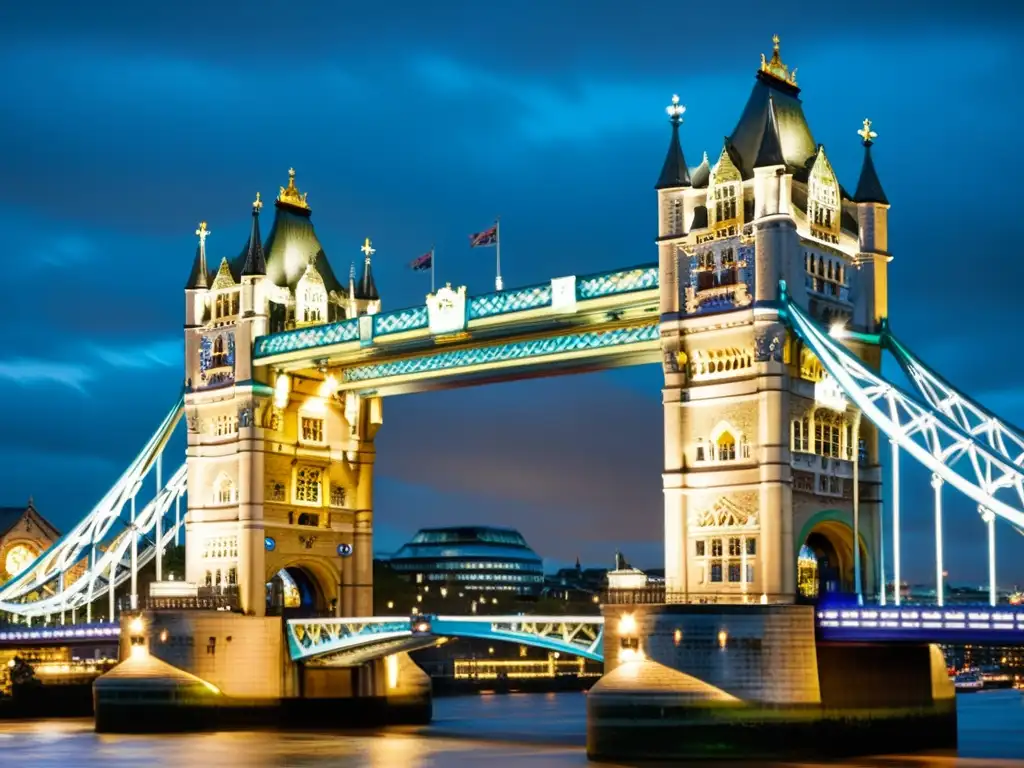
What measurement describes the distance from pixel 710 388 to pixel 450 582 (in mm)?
100766

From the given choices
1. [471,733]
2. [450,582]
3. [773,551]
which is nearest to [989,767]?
[773,551]

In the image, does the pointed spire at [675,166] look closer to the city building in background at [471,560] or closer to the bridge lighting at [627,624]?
the bridge lighting at [627,624]

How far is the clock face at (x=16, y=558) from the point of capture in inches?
4552

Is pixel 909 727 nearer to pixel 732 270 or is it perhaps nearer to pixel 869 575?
pixel 869 575

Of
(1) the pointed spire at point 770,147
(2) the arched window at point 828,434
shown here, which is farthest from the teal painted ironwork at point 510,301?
(2) the arched window at point 828,434

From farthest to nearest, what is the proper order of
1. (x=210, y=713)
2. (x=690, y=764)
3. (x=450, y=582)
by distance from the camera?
1. (x=450, y=582)
2. (x=210, y=713)
3. (x=690, y=764)

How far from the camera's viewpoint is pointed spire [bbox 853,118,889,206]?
207ft

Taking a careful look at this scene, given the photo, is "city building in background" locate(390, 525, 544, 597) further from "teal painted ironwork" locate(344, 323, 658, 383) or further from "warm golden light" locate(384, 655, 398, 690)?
"teal painted ironwork" locate(344, 323, 658, 383)

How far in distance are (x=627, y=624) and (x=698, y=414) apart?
7.58 meters

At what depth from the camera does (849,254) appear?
63156 mm

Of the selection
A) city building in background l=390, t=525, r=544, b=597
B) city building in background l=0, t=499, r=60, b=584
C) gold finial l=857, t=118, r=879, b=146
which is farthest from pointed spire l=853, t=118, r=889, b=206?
city building in background l=390, t=525, r=544, b=597

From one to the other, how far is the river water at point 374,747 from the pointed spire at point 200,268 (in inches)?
730

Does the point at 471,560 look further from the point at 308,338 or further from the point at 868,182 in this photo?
the point at 868,182

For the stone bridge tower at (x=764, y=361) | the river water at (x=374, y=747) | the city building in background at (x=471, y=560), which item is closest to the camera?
the stone bridge tower at (x=764, y=361)
